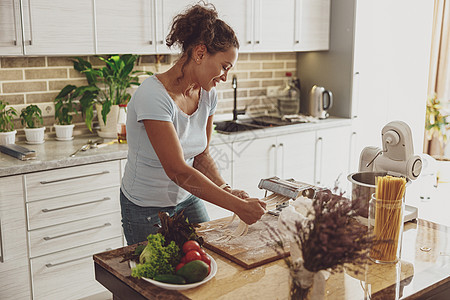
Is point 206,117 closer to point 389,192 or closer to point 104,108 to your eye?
point 389,192

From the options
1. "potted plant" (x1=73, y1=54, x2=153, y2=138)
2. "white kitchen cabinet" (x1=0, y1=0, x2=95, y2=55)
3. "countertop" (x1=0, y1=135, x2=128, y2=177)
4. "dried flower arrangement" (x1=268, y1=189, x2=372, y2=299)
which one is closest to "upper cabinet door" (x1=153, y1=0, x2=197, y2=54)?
"potted plant" (x1=73, y1=54, x2=153, y2=138)

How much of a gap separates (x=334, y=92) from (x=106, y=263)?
10.8 ft

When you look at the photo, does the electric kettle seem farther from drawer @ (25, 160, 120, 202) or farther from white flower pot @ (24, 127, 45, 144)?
white flower pot @ (24, 127, 45, 144)

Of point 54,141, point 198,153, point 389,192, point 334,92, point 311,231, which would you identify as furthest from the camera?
point 334,92

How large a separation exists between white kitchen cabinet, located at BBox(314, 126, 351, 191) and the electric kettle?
17 cm

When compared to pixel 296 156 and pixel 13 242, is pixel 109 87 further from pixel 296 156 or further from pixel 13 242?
pixel 296 156

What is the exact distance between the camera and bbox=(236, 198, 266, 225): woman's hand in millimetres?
1773

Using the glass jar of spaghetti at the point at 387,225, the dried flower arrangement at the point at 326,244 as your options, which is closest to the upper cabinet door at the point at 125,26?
the glass jar of spaghetti at the point at 387,225

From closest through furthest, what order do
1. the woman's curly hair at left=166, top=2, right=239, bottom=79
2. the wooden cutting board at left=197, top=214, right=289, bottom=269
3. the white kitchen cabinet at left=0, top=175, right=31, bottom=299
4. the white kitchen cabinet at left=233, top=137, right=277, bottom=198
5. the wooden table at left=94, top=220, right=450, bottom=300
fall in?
1. the wooden table at left=94, top=220, right=450, bottom=300
2. the wooden cutting board at left=197, top=214, right=289, bottom=269
3. the woman's curly hair at left=166, top=2, right=239, bottom=79
4. the white kitchen cabinet at left=0, top=175, right=31, bottom=299
5. the white kitchen cabinet at left=233, top=137, right=277, bottom=198

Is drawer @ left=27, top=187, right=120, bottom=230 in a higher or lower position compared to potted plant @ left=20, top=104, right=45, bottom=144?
lower

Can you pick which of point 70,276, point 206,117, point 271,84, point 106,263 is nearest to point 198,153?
point 206,117

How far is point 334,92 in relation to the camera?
4500mm

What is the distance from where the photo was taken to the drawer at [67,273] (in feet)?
9.63

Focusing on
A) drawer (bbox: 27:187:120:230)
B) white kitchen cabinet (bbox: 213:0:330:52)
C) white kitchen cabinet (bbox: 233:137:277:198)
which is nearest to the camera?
drawer (bbox: 27:187:120:230)
